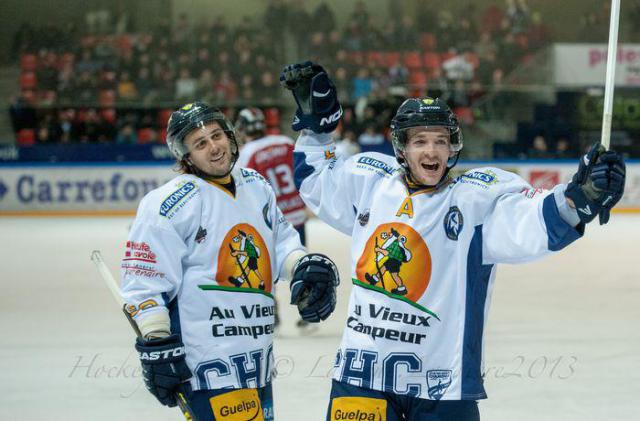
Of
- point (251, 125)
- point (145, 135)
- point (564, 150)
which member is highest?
point (251, 125)

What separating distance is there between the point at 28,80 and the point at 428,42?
6.75 metres

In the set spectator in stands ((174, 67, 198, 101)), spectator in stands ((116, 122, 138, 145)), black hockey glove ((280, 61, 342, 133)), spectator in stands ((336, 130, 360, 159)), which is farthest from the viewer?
spectator in stands ((174, 67, 198, 101))

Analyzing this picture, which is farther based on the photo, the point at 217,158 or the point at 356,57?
the point at 356,57

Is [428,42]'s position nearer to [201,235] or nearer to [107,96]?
[107,96]

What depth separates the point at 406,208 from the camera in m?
2.64

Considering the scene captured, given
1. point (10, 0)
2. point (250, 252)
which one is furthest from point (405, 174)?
point (10, 0)

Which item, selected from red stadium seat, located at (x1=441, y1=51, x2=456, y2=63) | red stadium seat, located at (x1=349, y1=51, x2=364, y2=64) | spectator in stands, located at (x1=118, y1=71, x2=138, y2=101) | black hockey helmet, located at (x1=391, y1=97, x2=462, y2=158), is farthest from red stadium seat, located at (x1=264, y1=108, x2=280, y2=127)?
black hockey helmet, located at (x1=391, y1=97, x2=462, y2=158)

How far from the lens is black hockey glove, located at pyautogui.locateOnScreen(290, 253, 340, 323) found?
8.73 ft

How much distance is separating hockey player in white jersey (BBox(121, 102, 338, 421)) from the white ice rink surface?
1.53m

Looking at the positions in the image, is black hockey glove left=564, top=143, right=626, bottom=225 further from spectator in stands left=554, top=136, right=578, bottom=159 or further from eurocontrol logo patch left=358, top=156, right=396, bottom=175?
spectator in stands left=554, top=136, right=578, bottom=159

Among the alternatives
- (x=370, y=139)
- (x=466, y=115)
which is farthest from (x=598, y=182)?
(x=466, y=115)

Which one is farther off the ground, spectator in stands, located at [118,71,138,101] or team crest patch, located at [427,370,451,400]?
team crest patch, located at [427,370,451,400]

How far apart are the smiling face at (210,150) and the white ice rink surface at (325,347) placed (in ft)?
5.75

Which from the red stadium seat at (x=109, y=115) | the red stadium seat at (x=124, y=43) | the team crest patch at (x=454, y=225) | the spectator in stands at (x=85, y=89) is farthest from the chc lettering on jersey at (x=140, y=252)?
the red stadium seat at (x=124, y=43)
